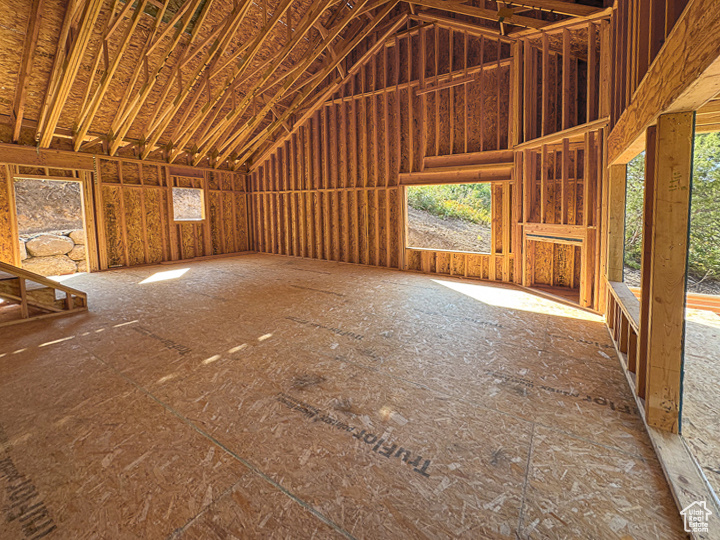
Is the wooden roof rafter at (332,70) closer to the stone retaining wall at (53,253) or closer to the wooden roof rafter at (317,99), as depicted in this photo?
the wooden roof rafter at (317,99)

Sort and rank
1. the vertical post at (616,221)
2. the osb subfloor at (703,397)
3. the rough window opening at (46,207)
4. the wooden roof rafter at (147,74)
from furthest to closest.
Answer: the rough window opening at (46,207) < the wooden roof rafter at (147,74) < the vertical post at (616,221) < the osb subfloor at (703,397)

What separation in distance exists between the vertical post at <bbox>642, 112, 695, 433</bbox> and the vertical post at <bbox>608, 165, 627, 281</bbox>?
2.38 m

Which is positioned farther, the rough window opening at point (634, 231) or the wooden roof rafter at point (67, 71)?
the rough window opening at point (634, 231)

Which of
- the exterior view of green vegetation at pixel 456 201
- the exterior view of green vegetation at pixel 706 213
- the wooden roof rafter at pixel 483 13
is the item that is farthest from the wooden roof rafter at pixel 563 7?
the exterior view of green vegetation at pixel 456 201

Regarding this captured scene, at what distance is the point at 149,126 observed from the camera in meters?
9.40

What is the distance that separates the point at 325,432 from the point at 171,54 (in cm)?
935

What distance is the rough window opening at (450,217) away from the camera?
1791cm

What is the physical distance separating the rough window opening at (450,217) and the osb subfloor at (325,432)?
13.1 m

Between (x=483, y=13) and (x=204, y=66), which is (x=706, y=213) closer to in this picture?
(x=483, y=13)

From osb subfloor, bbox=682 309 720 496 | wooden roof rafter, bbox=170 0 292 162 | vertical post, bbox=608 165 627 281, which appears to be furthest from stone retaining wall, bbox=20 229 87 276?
osb subfloor, bbox=682 309 720 496

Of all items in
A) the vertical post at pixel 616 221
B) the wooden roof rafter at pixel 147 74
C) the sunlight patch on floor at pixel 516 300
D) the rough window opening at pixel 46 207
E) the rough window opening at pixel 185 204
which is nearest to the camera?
the vertical post at pixel 616 221

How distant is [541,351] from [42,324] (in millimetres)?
6922

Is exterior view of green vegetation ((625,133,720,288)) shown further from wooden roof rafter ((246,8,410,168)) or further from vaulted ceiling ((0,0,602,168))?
wooden roof rafter ((246,8,410,168))

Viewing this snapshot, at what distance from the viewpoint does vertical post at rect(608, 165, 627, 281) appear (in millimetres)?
4402
